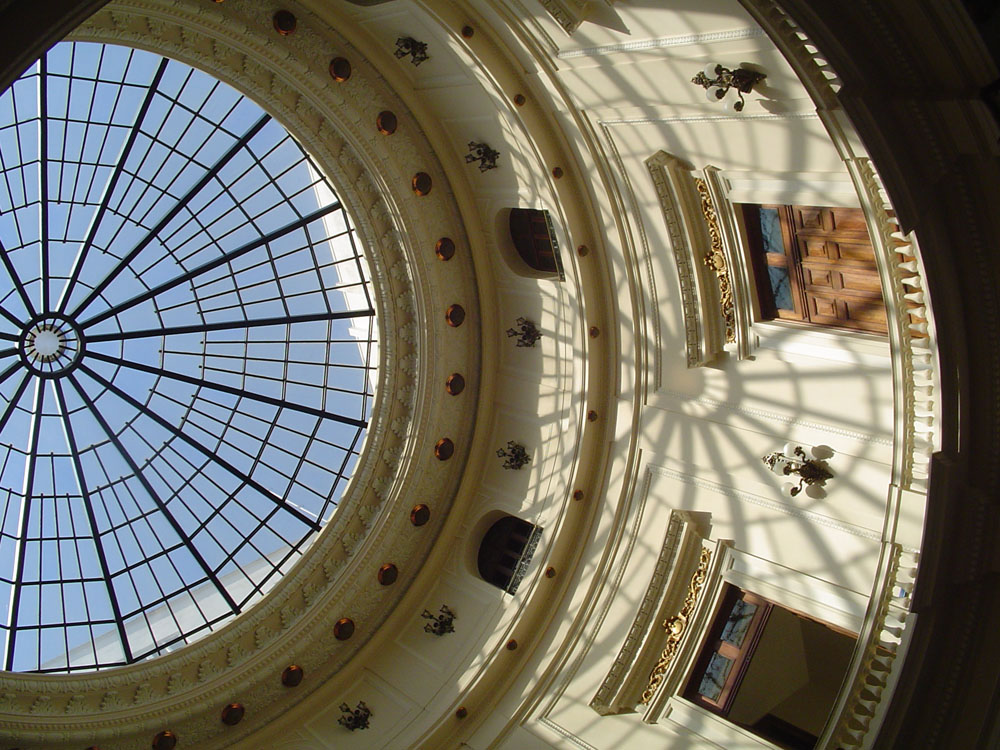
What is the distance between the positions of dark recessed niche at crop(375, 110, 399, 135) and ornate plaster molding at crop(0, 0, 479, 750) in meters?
0.12

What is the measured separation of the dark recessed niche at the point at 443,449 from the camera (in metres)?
14.4

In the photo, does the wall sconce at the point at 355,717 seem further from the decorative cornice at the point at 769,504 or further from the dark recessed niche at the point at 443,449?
the decorative cornice at the point at 769,504

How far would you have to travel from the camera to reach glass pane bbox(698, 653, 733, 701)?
432 inches

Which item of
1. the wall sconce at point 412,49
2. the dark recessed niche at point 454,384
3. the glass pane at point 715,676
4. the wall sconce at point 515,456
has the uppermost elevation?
the wall sconce at point 412,49

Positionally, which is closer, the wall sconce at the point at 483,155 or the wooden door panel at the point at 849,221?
the wooden door panel at the point at 849,221

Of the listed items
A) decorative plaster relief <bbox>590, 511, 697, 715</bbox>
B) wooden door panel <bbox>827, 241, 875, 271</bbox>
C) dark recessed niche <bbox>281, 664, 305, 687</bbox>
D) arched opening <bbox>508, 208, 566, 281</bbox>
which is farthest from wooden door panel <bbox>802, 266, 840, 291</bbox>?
dark recessed niche <bbox>281, 664, 305, 687</bbox>

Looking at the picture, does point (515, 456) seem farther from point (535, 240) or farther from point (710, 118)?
point (710, 118)

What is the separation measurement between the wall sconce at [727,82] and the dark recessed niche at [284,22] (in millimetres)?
6543

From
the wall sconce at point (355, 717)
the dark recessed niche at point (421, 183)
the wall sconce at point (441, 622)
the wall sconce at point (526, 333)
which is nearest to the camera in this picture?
the dark recessed niche at point (421, 183)

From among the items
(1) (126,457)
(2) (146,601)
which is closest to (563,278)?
(1) (126,457)

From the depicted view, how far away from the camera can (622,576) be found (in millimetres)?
12273

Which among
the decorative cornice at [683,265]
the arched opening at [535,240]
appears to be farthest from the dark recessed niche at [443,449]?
the decorative cornice at [683,265]

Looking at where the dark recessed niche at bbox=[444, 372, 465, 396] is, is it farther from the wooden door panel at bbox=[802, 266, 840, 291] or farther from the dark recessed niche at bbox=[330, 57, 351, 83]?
the wooden door panel at bbox=[802, 266, 840, 291]

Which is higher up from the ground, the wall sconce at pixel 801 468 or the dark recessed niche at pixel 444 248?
the dark recessed niche at pixel 444 248
